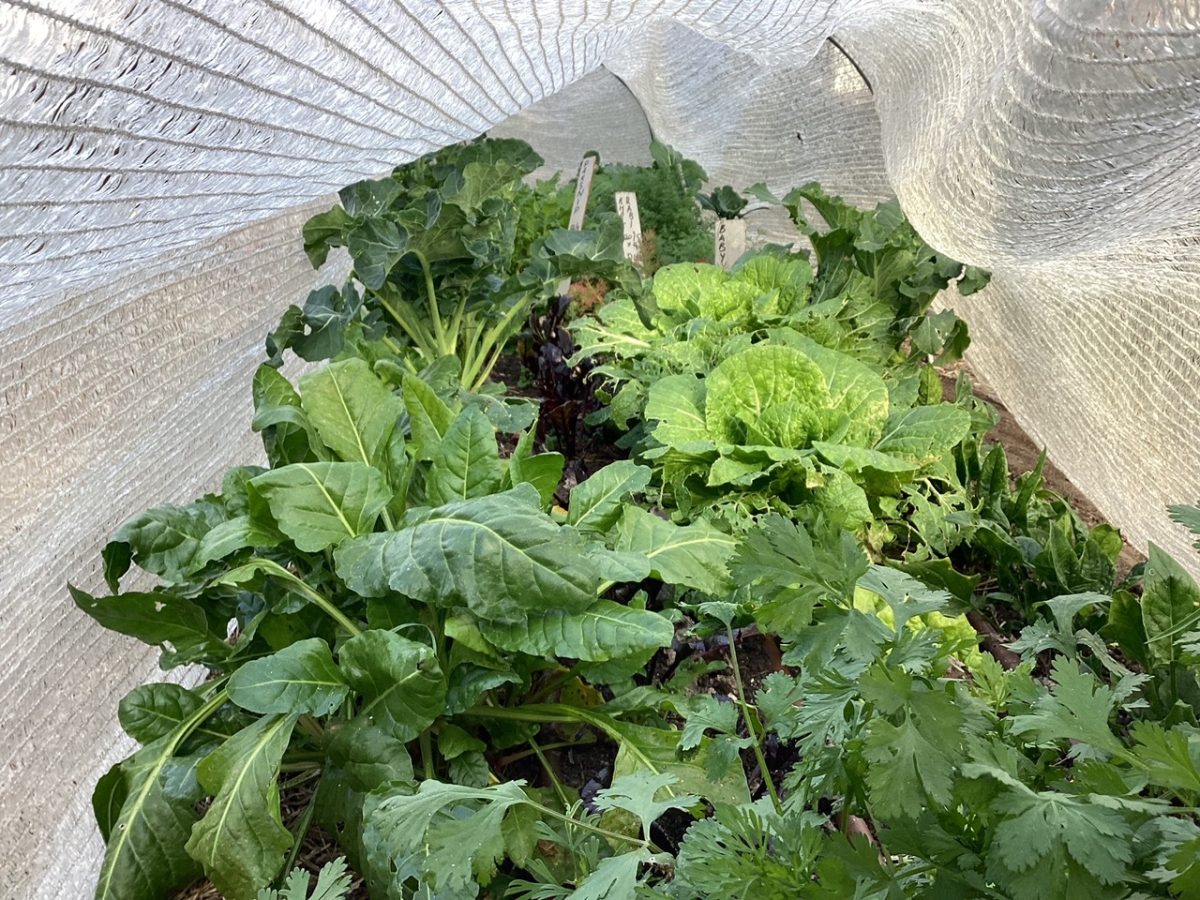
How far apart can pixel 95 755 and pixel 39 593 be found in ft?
0.81

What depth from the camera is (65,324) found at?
82 centimetres

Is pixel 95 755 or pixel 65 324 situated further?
pixel 95 755

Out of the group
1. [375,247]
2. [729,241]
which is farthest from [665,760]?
[729,241]

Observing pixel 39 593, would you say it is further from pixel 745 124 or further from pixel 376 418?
pixel 745 124

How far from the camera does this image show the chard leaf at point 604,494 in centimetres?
100

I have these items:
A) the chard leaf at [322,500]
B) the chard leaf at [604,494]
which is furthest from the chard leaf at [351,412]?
the chard leaf at [604,494]

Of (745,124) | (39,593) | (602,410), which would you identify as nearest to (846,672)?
(39,593)

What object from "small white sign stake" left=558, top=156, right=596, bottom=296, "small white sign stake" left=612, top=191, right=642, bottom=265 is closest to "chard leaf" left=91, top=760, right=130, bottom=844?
"small white sign stake" left=558, top=156, right=596, bottom=296

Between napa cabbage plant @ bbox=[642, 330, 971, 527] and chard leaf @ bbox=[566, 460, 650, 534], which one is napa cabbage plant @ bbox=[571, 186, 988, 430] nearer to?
napa cabbage plant @ bbox=[642, 330, 971, 527]

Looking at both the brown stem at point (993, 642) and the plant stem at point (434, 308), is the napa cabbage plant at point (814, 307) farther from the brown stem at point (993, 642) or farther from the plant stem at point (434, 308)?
the brown stem at point (993, 642)

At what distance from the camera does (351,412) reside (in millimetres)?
1114

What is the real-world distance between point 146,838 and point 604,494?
61 cm

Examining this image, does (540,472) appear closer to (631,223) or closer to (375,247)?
(375,247)

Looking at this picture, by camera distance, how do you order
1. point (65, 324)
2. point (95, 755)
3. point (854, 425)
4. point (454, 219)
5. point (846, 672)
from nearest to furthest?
point (846, 672)
point (65, 324)
point (95, 755)
point (854, 425)
point (454, 219)
